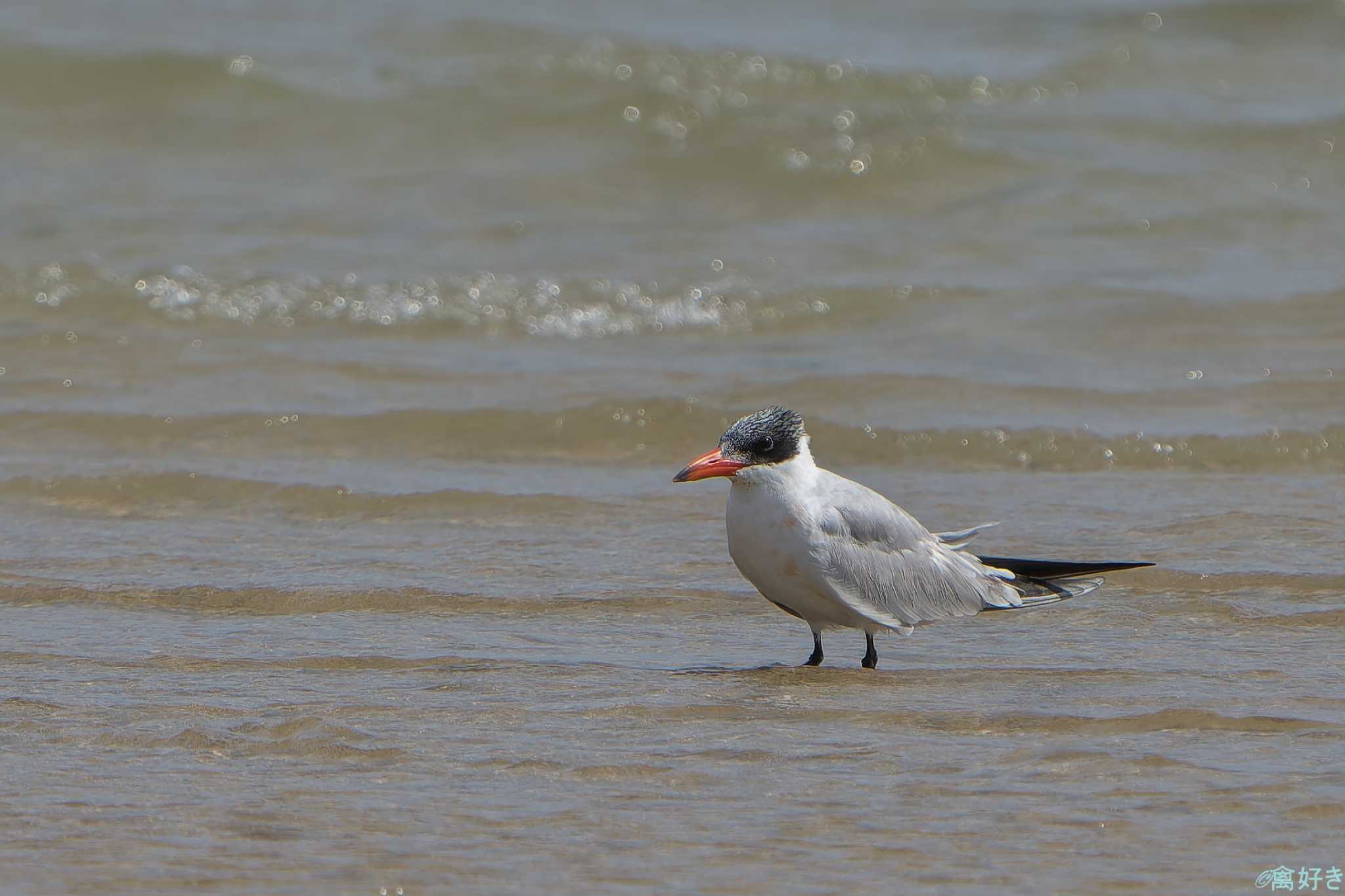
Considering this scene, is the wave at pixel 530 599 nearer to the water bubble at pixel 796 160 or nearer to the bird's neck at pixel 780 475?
the bird's neck at pixel 780 475

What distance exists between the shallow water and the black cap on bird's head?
2.06ft

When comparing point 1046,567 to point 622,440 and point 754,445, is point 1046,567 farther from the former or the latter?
point 622,440

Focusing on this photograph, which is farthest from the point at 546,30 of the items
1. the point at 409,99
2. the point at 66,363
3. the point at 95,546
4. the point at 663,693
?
the point at 663,693

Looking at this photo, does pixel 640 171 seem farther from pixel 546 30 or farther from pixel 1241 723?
pixel 1241 723

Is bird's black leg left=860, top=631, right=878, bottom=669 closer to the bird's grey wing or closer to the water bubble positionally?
the bird's grey wing

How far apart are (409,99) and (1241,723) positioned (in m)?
11.6

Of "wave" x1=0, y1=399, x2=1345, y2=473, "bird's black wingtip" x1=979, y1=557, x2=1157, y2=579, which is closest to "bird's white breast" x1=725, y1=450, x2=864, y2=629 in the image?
"bird's black wingtip" x1=979, y1=557, x2=1157, y2=579

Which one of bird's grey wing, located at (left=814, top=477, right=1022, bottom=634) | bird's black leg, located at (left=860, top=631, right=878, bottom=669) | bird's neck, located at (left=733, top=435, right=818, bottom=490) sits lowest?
bird's black leg, located at (left=860, top=631, right=878, bottom=669)

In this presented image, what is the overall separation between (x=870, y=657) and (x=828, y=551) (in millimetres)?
415

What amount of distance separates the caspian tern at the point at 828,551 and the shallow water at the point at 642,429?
195 millimetres

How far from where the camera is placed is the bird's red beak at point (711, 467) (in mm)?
5195

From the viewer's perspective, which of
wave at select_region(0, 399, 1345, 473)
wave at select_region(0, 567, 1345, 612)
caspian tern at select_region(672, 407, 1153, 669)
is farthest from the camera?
wave at select_region(0, 399, 1345, 473)

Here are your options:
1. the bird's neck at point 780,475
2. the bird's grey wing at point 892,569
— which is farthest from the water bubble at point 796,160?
the bird's neck at point 780,475

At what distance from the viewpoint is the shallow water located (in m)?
4.02
